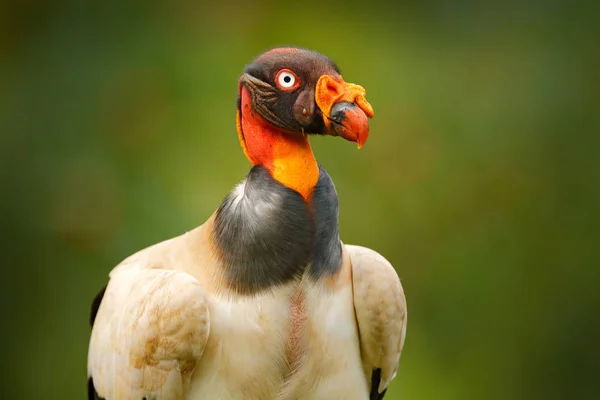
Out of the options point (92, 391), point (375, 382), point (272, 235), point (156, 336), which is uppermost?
point (272, 235)

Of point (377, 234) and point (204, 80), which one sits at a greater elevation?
point (204, 80)

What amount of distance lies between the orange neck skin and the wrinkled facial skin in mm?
47

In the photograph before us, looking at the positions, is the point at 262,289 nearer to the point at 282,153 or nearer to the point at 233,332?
the point at 233,332

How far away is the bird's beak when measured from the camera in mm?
2221

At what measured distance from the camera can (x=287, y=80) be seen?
2.37m

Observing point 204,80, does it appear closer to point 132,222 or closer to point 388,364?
point 132,222

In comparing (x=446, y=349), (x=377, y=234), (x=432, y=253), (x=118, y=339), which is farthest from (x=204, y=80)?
(x=118, y=339)

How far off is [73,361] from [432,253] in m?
2.12

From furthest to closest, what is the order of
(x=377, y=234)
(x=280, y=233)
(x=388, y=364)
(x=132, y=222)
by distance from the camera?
(x=377, y=234), (x=132, y=222), (x=388, y=364), (x=280, y=233)

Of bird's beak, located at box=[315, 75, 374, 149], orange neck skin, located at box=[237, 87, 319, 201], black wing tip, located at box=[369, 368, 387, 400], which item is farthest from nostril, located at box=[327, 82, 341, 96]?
black wing tip, located at box=[369, 368, 387, 400]

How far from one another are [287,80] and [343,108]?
8.1 inches

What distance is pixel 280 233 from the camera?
2424 millimetres

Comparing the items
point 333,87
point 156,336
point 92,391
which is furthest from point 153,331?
point 333,87

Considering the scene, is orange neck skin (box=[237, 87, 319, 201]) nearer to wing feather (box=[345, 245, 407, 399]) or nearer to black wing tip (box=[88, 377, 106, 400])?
wing feather (box=[345, 245, 407, 399])
